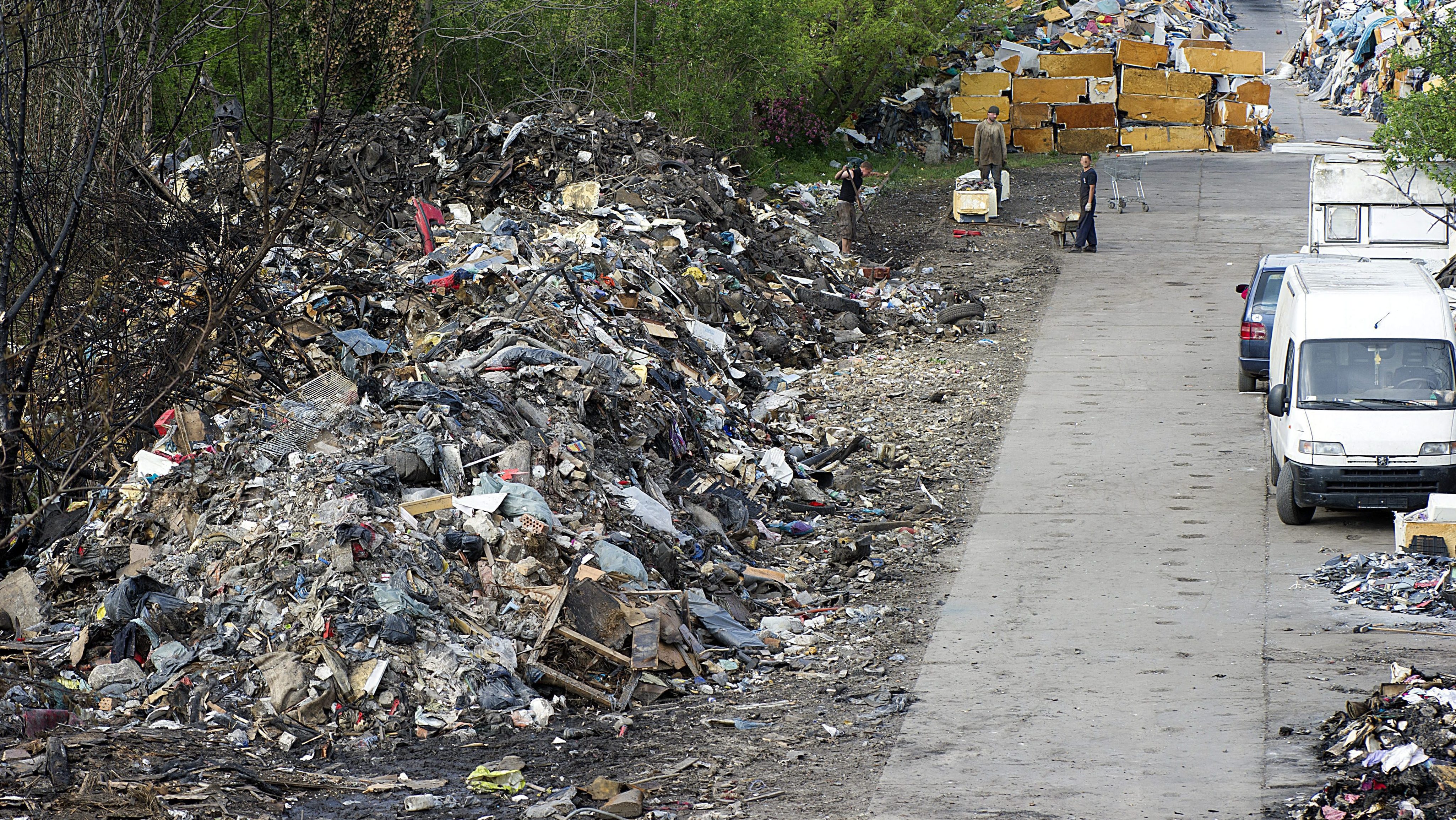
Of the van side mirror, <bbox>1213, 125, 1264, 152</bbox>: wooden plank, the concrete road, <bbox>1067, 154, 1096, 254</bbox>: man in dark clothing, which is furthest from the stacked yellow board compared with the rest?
the van side mirror

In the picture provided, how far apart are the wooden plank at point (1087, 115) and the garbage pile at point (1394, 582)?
25.7 meters

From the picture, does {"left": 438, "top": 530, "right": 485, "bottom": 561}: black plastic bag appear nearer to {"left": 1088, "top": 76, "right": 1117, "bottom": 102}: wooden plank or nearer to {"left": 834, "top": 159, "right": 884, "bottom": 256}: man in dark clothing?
{"left": 834, "top": 159, "right": 884, "bottom": 256}: man in dark clothing

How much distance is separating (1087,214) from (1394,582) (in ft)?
49.0

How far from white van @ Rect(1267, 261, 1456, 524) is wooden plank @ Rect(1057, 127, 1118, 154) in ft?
74.0

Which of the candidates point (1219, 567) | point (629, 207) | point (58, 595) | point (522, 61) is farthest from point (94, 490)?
point (522, 61)

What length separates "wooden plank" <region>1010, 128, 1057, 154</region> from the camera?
1393 inches

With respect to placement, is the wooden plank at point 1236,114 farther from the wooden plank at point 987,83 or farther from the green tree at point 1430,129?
the green tree at point 1430,129

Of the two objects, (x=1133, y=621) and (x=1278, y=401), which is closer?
(x=1133, y=621)

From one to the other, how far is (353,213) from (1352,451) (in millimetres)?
14680

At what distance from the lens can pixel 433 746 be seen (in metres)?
8.38

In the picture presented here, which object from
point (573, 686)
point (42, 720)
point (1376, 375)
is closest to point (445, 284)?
point (573, 686)

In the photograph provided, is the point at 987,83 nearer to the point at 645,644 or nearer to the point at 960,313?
the point at 960,313

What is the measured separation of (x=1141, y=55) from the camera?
35.2 metres

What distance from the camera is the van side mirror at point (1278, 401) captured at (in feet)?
40.9
